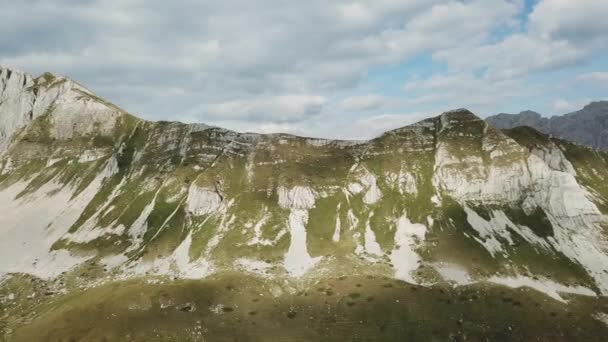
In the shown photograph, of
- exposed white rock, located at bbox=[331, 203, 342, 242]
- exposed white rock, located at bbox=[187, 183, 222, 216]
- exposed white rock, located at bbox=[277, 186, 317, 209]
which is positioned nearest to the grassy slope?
exposed white rock, located at bbox=[331, 203, 342, 242]

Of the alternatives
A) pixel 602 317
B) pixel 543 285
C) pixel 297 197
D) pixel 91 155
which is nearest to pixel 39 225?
Result: pixel 91 155

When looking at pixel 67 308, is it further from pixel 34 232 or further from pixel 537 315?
pixel 537 315

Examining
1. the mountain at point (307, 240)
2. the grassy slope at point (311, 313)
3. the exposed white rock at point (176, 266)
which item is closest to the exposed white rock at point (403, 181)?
the mountain at point (307, 240)

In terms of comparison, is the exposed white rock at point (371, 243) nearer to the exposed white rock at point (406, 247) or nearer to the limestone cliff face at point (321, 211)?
the limestone cliff face at point (321, 211)

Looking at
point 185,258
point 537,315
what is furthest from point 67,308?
point 537,315

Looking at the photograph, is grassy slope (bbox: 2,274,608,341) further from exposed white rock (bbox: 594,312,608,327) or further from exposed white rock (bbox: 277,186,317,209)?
exposed white rock (bbox: 277,186,317,209)

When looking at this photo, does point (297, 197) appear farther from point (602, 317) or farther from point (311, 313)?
point (602, 317)
